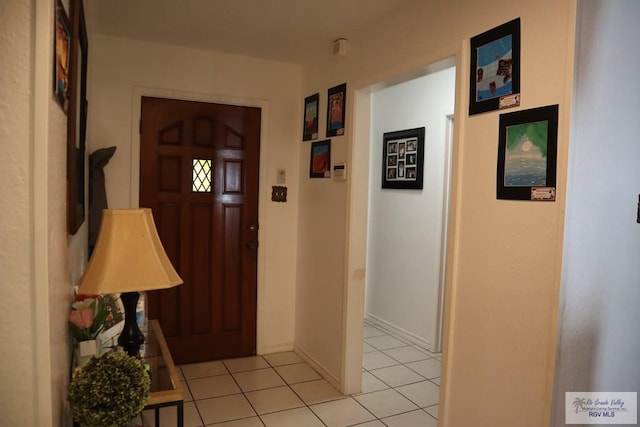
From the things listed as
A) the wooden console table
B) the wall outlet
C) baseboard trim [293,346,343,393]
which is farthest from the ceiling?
baseboard trim [293,346,343,393]

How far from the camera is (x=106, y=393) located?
3.82 ft

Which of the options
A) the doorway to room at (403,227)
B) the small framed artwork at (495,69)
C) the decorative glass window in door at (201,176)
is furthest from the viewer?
the decorative glass window in door at (201,176)

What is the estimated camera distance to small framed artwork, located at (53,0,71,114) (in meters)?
1.13

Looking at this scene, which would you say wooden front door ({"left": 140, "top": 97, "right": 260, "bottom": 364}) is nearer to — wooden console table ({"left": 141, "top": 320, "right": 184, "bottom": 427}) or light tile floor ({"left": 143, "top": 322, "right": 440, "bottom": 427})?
light tile floor ({"left": 143, "top": 322, "right": 440, "bottom": 427})

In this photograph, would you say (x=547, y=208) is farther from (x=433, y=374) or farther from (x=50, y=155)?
(x=433, y=374)

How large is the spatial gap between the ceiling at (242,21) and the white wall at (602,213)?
1.11 meters

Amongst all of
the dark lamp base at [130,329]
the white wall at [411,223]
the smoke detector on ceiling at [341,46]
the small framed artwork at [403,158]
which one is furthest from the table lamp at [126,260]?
the small framed artwork at [403,158]

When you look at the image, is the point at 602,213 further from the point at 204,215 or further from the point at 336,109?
the point at 204,215

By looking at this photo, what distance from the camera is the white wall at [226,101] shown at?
3105mm

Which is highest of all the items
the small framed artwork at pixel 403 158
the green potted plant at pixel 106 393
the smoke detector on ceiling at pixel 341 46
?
the smoke detector on ceiling at pixel 341 46

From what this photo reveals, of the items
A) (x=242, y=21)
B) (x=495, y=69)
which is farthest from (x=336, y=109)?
(x=495, y=69)

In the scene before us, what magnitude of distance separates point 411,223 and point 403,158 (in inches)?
23.8

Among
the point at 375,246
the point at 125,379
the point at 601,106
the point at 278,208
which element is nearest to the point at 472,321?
the point at 601,106

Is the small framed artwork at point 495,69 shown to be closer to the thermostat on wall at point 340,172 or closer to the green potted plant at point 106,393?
the thermostat on wall at point 340,172
